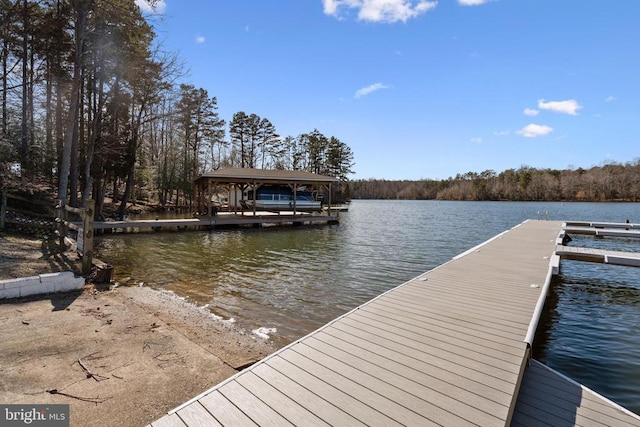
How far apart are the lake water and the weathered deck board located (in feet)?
2.91

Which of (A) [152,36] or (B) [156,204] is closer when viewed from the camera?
(A) [152,36]

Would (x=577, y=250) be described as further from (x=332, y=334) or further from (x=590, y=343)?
(x=332, y=334)

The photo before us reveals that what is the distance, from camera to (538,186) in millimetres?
70375

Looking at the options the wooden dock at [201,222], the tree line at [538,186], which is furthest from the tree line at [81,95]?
the tree line at [538,186]

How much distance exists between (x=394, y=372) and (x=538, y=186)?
82329 mm

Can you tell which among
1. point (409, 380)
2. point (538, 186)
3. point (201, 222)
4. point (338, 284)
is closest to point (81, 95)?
point (201, 222)

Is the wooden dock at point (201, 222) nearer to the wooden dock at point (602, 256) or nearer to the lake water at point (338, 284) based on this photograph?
the lake water at point (338, 284)

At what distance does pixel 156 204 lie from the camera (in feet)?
102

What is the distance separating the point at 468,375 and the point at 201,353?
2788mm

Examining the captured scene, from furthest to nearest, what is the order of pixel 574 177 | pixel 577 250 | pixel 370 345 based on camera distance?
pixel 574 177
pixel 577 250
pixel 370 345

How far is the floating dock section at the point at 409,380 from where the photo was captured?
7.27ft

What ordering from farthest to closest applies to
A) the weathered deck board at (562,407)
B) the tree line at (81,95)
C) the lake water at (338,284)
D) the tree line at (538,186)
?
1. the tree line at (538,186)
2. the tree line at (81,95)
3. the lake water at (338,284)
4. the weathered deck board at (562,407)

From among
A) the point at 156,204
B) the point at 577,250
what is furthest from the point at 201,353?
the point at 156,204

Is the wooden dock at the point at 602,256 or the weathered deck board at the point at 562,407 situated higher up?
the wooden dock at the point at 602,256
